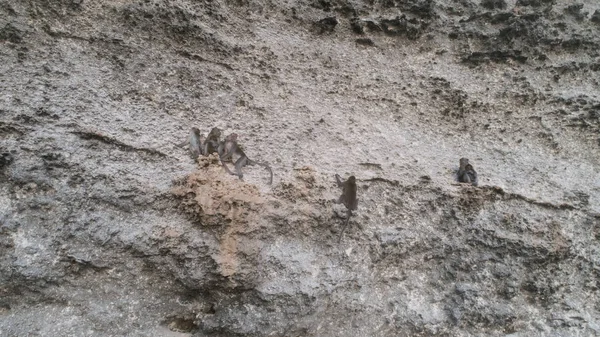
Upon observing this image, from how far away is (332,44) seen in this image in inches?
159

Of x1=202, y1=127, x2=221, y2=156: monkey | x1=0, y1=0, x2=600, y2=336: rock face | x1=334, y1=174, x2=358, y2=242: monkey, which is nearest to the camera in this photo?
x1=0, y1=0, x2=600, y2=336: rock face

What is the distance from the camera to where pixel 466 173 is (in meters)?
3.27

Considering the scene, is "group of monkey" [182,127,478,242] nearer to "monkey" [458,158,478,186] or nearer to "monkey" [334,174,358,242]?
"monkey" [334,174,358,242]

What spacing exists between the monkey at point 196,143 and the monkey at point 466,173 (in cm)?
212

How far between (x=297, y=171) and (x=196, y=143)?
0.81 m

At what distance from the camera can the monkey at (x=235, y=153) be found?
116 inches

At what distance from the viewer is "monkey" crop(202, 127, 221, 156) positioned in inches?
117

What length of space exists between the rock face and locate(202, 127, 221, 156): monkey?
0.48ft

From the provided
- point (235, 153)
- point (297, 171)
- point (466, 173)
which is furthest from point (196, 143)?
point (466, 173)

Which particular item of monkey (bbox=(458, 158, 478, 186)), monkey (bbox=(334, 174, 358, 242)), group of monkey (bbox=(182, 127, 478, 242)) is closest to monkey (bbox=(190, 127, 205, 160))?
group of monkey (bbox=(182, 127, 478, 242))

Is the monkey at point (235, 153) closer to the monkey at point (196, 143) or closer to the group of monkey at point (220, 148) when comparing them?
the group of monkey at point (220, 148)

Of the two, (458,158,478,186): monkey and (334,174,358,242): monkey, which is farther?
(458,158,478,186): monkey

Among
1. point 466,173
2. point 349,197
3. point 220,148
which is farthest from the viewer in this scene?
point 466,173

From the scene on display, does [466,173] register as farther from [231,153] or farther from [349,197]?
[231,153]
